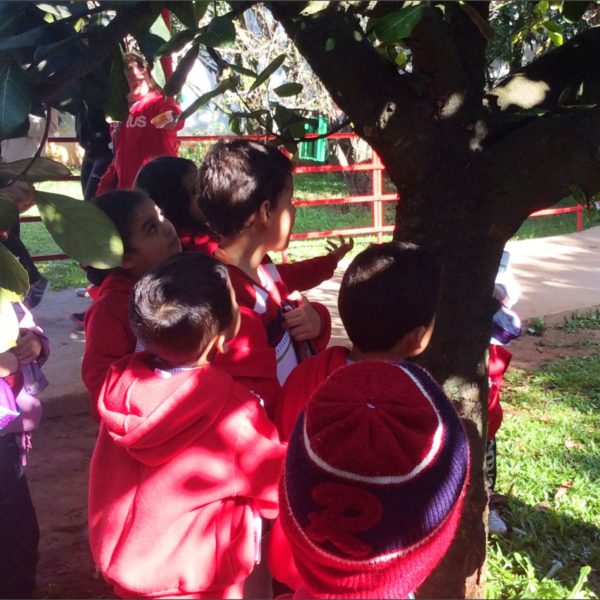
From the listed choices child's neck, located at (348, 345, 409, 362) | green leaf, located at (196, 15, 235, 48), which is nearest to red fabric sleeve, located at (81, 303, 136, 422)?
child's neck, located at (348, 345, 409, 362)

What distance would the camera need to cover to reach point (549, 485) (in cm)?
330

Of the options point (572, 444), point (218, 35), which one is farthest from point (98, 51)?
point (572, 444)

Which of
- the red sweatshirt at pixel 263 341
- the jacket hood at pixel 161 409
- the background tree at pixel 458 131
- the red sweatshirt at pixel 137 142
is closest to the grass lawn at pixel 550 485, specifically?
the background tree at pixel 458 131

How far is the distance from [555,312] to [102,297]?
4.35 meters

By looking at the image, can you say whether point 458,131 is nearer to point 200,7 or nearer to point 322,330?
point 322,330

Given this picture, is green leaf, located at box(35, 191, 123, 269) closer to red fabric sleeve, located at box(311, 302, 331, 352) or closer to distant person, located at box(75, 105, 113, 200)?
red fabric sleeve, located at box(311, 302, 331, 352)

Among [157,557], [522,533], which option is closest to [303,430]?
[157,557]

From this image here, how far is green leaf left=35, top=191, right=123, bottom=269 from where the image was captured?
1192 millimetres

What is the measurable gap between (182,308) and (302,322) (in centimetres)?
50

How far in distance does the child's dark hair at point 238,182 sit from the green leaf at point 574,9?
0.78 m

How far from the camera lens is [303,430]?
3.84 ft

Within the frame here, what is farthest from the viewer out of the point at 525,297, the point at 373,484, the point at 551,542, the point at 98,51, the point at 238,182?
the point at 525,297

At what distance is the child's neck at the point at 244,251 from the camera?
2.04 meters

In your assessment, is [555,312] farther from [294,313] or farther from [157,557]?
[157,557]
